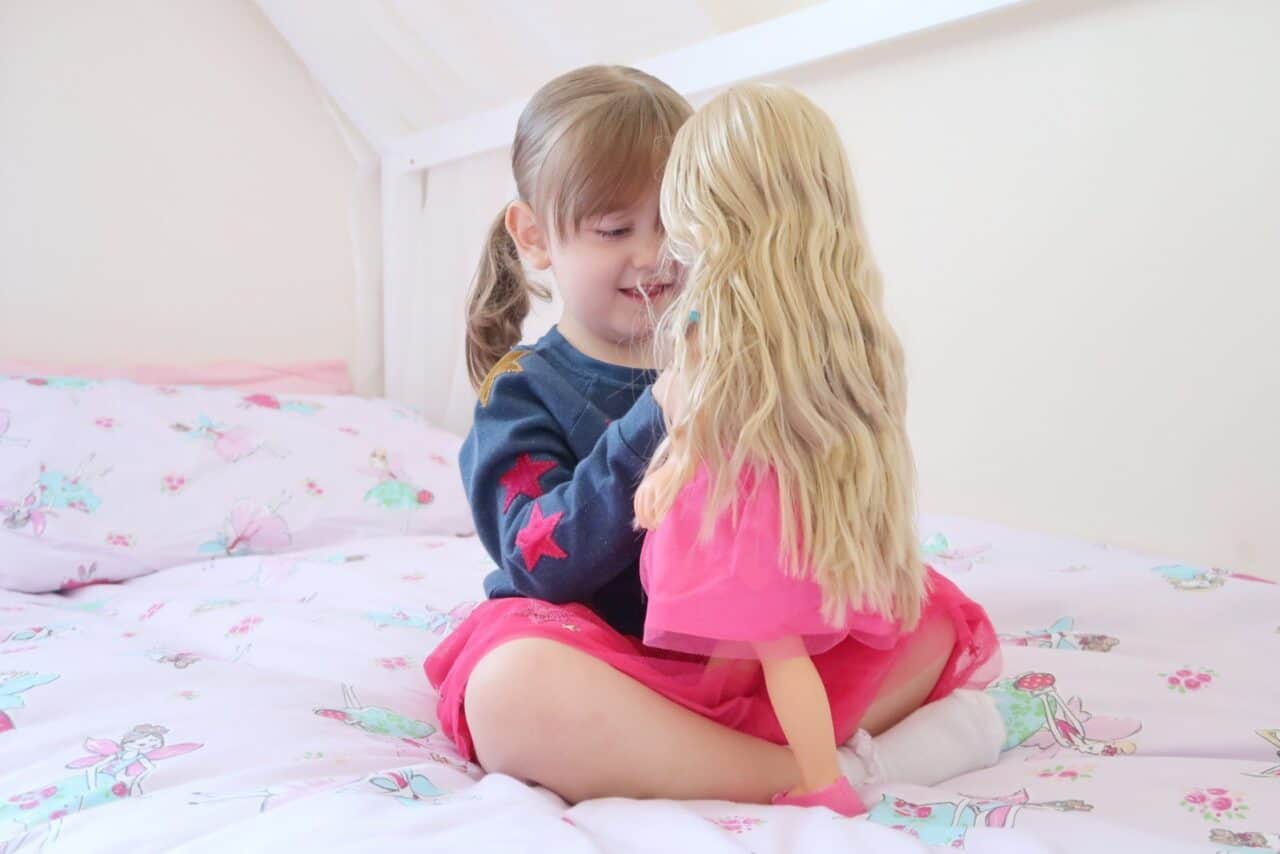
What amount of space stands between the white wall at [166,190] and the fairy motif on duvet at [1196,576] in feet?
6.04

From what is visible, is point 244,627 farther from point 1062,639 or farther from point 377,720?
point 1062,639

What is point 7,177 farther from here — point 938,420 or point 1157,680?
point 1157,680

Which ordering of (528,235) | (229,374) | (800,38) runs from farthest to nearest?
(229,374)
(800,38)
(528,235)

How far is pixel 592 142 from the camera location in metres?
0.91

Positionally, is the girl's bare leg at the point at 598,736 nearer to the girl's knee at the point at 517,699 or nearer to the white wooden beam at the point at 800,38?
the girl's knee at the point at 517,699

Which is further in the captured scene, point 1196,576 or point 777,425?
point 1196,576

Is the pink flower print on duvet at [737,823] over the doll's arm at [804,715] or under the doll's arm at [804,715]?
under

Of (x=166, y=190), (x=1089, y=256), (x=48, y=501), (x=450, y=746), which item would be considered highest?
(x=166, y=190)

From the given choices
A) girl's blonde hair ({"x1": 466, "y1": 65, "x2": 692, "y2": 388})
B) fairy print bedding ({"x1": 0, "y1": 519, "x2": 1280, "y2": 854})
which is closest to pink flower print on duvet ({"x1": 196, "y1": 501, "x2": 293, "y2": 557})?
fairy print bedding ({"x1": 0, "y1": 519, "x2": 1280, "y2": 854})

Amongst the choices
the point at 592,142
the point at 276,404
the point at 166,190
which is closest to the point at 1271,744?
the point at 592,142

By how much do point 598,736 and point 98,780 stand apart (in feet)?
1.12

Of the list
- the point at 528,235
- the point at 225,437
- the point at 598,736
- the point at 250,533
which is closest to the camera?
the point at 598,736

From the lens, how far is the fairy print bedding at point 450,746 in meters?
0.65

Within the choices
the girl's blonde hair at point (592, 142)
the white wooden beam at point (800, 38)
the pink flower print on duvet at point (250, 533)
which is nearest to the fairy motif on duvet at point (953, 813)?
the girl's blonde hair at point (592, 142)
